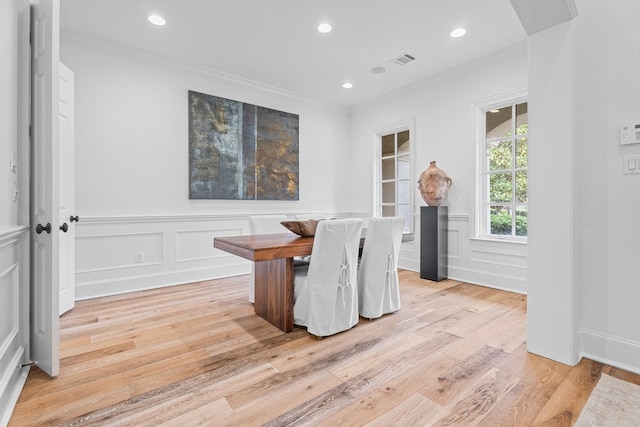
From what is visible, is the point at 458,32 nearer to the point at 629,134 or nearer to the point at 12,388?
the point at 629,134

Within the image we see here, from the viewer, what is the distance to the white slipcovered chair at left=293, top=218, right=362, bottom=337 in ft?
7.22

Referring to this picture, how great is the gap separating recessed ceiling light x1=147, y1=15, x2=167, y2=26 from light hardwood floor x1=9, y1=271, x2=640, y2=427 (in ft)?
8.88

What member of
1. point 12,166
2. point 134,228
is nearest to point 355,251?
point 12,166

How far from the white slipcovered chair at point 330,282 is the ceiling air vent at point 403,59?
2.36 meters

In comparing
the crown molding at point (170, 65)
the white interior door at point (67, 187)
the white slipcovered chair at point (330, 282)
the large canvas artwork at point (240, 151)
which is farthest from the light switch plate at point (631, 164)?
the white interior door at point (67, 187)

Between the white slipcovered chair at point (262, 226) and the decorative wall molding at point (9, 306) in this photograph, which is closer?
the decorative wall molding at point (9, 306)

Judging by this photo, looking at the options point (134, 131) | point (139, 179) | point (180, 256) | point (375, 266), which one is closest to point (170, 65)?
point (134, 131)

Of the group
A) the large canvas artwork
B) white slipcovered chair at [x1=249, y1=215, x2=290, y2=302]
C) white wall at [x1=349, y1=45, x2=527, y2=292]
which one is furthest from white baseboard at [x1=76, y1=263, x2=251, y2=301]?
white wall at [x1=349, y1=45, x2=527, y2=292]

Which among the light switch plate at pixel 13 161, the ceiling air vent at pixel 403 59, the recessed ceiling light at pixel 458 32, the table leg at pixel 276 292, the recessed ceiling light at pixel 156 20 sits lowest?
the table leg at pixel 276 292

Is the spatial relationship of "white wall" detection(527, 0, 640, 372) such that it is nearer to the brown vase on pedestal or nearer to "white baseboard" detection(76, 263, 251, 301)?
the brown vase on pedestal

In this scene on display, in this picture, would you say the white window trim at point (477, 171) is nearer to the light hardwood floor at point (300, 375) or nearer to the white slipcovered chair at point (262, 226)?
the light hardwood floor at point (300, 375)

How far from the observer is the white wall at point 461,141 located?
138 inches

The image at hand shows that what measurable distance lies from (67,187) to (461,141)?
4.25 metres

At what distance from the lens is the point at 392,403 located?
4.95 ft
